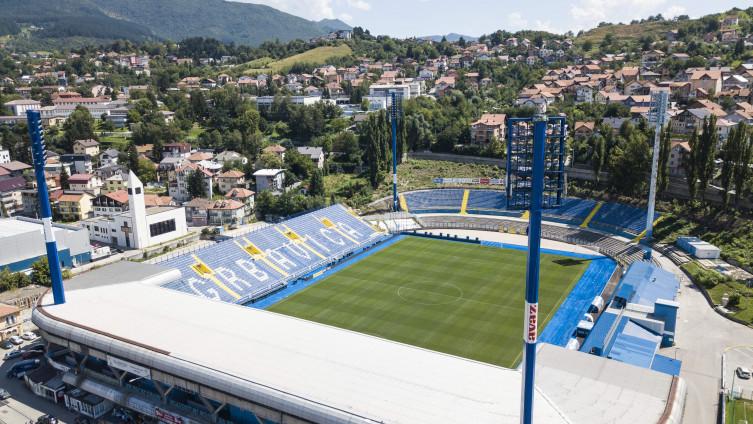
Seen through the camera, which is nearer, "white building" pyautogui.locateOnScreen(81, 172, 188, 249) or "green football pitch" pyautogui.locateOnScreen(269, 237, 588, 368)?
"green football pitch" pyautogui.locateOnScreen(269, 237, 588, 368)

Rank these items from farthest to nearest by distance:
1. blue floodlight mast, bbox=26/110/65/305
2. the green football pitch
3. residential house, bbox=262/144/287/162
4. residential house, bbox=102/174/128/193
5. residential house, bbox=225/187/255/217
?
residential house, bbox=262/144/287/162 → residential house, bbox=102/174/128/193 → residential house, bbox=225/187/255/217 → the green football pitch → blue floodlight mast, bbox=26/110/65/305

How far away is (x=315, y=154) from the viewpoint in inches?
3214

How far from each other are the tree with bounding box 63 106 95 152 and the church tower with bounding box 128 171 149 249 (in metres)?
44.0

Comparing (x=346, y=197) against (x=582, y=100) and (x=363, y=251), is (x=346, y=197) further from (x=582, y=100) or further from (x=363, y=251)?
(x=582, y=100)

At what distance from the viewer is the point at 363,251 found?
5391cm

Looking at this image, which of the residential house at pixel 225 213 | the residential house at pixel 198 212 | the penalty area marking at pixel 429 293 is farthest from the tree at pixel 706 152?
the residential house at pixel 198 212

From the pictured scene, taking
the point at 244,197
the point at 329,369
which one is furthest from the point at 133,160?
the point at 329,369

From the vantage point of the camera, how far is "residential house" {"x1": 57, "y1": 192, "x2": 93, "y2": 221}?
63.0m

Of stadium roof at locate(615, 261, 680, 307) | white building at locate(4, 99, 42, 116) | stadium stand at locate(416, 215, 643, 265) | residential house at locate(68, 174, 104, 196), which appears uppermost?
white building at locate(4, 99, 42, 116)

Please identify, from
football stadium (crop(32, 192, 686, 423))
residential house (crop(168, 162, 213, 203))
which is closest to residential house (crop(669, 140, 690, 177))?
football stadium (crop(32, 192, 686, 423))

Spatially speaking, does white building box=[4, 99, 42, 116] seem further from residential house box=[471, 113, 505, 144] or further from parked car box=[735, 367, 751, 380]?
parked car box=[735, 367, 751, 380]

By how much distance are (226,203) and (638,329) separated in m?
46.9

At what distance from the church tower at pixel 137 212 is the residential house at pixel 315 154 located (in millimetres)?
30666

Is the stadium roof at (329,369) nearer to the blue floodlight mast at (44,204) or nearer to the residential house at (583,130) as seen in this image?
the blue floodlight mast at (44,204)
